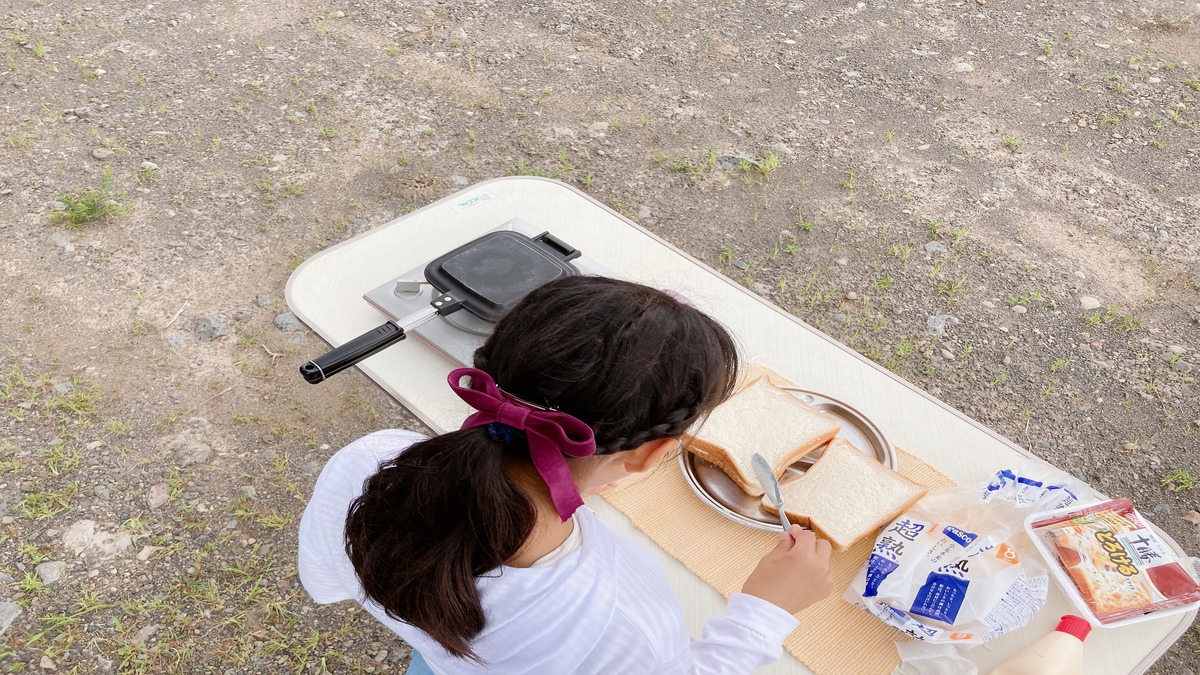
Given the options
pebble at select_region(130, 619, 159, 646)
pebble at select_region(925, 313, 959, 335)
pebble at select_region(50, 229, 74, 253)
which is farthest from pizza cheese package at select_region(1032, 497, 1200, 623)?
pebble at select_region(50, 229, 74, 253)

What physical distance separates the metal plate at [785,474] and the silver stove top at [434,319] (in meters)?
0.39

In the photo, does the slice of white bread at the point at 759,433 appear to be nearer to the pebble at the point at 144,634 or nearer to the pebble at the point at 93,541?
the pebble at the point at 144,634

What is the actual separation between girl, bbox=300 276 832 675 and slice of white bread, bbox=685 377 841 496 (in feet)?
1.16

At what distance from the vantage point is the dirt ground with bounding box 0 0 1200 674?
2152 mm

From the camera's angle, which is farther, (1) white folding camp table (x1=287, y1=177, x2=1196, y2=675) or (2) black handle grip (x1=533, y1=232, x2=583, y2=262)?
(2) black handle grip (x1=533, y1=232, x2=583, y2=262)

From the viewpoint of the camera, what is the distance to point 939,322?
2.83 metres

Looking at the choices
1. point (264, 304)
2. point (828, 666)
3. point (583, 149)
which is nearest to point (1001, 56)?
point (583, 149)

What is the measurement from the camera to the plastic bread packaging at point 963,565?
1102mm

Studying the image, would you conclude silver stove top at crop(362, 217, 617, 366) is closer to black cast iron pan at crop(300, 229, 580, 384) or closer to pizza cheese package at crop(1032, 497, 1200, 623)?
black cast iron pan at crop(300, 229, 580, 384)

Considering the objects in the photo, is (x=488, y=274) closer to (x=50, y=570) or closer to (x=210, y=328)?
(x=50, y=570)

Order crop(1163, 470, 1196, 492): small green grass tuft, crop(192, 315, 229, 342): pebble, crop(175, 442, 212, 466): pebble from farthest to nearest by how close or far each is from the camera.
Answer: crop(192, 315, 229, 342): pebble
crop(1163, 470, 1196, 492): small green grass tuft
crop(175, 442, 212, 466): pebble

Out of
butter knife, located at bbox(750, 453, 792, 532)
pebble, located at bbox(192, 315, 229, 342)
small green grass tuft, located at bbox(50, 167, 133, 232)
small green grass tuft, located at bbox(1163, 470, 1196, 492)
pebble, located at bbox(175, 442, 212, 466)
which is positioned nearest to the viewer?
butter knife, located at bbox(750, 453, 792, 532)

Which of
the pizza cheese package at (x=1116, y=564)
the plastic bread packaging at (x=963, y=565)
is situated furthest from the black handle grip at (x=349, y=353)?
the pizza cheese package at (x=1116, y=564)

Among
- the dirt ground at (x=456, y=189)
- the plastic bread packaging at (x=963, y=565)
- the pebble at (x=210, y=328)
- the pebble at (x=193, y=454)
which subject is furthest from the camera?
the pebble at (x=210, y=328)
